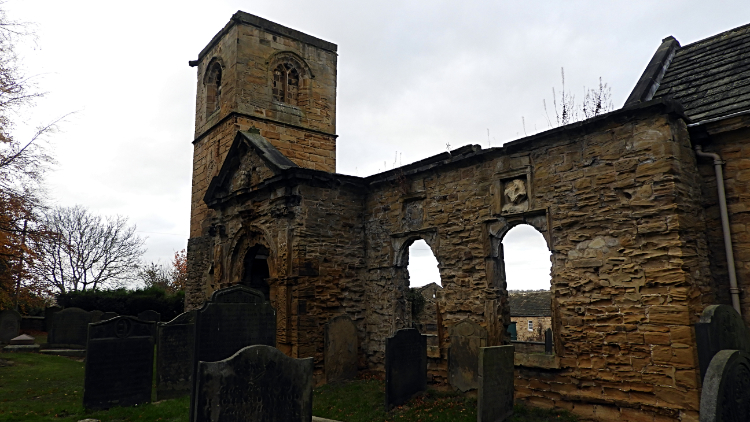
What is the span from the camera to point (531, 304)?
30.7 metres

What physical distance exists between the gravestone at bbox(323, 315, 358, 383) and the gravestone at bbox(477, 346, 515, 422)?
453cm

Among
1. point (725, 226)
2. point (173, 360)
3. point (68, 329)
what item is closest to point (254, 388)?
point (173, 360)

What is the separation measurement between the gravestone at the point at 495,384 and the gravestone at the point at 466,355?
1.41 metres

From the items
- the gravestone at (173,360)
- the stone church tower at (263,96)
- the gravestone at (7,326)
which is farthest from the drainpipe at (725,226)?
the gravestone at (7,326)

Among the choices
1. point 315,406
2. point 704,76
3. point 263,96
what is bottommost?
point 315,406

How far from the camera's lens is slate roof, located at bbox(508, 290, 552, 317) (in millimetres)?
29234

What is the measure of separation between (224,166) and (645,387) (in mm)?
11305

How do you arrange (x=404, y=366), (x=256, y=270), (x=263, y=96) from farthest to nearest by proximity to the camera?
(x=263, y=96) → (x=256, y=270) → (x=404, y=366)

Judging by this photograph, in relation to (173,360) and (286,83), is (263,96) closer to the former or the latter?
(286,83)

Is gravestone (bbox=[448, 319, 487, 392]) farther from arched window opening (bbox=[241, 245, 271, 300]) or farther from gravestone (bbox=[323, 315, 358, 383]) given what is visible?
arched window opening (bbox=[241, 245, 271, 300])

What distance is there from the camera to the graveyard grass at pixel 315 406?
7.79m

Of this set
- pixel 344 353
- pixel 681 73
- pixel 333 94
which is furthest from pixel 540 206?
pixel 333 94

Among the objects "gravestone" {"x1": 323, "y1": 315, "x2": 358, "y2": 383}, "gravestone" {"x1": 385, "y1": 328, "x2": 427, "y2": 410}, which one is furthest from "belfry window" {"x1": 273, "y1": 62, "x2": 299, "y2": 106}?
"gravestone" {"x1": 385, "y1": 328, "x2": 427, "y2": 410}

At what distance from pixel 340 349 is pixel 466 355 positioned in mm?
3237
